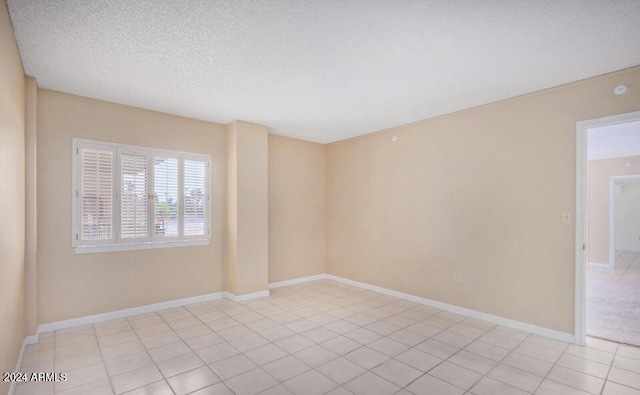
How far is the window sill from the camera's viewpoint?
346 centimetres

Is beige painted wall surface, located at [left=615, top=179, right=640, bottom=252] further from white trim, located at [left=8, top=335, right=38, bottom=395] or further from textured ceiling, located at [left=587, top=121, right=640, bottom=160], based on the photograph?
white trim, located at [left=8, top=335, right=38, bottom=395]

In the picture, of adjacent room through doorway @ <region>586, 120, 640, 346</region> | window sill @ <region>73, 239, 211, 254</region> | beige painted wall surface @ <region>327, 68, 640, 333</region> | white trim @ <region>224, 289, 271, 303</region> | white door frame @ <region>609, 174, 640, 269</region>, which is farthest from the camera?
white door frame @ <region>609, 174, 640, 269</region>

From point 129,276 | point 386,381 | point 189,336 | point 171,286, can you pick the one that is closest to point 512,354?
point 386,381

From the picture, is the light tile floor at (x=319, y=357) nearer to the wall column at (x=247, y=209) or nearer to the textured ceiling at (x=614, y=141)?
the wall column at (x=247, y=209)

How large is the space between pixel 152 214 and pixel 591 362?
4.99m

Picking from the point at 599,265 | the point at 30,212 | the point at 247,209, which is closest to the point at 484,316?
the point at 247,209

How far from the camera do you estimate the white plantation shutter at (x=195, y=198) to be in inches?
168

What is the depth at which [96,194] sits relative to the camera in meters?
3.54

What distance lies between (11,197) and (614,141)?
8015 mm

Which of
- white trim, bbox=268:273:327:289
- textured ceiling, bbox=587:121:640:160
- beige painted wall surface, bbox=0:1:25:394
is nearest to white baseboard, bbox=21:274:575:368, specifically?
white trim, bbox=268:273:327:289

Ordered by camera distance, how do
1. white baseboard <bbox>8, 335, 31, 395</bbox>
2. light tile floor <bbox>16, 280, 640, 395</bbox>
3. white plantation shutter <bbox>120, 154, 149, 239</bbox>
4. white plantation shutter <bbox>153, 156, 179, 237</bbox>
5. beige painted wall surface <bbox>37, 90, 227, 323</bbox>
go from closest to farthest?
1. white baseboard <bbox>8, 335, 31, 395</bbox>
2. light tile floor <bbox>16, 280, 640, 395</bbox>
3. beige painted wall surface <bbox>37, 90, 227, 323</bbox>
4. white plantation shutter <bbox>120, 154, 149, 239</bbox>
5. white plantation shutter <bbox>153, 156, 179, 237</bbox>

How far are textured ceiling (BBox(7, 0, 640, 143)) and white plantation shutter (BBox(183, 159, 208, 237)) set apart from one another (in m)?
1.00

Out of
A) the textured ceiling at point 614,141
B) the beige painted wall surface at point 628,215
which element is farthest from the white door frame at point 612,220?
the beige painted wall surface at point 628,215

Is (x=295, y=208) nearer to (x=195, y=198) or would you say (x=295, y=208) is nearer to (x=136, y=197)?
(x=195, y=198)
